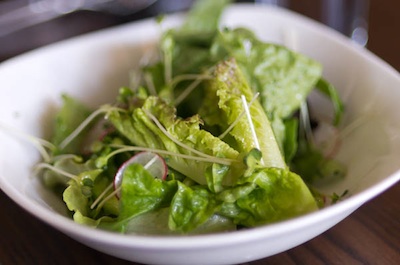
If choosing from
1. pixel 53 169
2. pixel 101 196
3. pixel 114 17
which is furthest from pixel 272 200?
pixel 114 17

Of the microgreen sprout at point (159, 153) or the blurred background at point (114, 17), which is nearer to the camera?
the microgreen sprout at point (159, 153)

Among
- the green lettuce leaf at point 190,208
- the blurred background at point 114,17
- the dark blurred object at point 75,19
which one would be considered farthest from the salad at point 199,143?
the dark blurred object at point 75,19

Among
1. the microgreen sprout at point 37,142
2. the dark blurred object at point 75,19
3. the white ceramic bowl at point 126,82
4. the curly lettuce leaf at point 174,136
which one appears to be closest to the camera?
the white ceramic bowl at point 126,82

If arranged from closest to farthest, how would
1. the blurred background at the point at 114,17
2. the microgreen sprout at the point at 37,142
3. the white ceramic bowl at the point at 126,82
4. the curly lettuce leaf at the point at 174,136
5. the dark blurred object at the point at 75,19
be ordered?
the white ceramic bowl at the point at 126,82, the curly lettuce leaf at the point at 174,136, the microgreen sprout at the point at 37,142, the blurred background at the point at 114,17, the dark blurred object at the point at 75,19

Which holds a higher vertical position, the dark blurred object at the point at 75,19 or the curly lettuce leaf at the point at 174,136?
the curly lettuce leaf at the point at 174,136

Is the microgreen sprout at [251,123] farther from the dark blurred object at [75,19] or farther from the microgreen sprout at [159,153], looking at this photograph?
the dark blurred object at [75,19]

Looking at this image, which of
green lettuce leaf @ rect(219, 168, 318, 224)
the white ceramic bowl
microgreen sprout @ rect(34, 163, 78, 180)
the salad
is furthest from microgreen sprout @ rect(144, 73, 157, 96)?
green lettuce leaf @ rect(219, 168, 318, 224)
